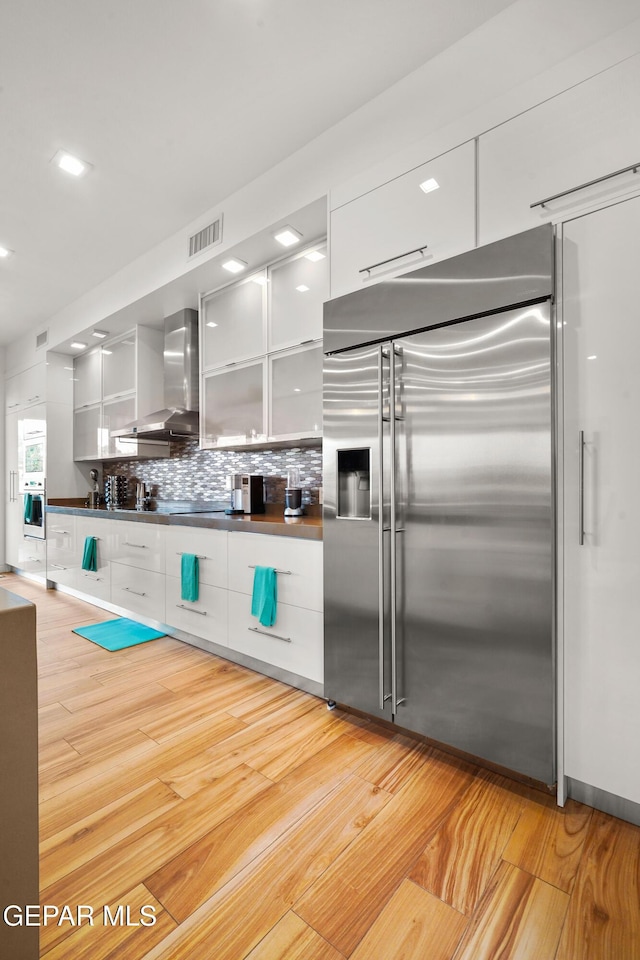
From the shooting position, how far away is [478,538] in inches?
66.8

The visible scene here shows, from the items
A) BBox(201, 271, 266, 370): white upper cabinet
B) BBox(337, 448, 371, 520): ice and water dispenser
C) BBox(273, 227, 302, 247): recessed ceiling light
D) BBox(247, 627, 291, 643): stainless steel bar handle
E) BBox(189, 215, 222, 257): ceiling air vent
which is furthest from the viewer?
BBox(201, 271, 266, 370): white upper cabinet

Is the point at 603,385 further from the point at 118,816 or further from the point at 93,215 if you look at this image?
the point at 93,215

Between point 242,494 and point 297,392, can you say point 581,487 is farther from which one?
point 242,494

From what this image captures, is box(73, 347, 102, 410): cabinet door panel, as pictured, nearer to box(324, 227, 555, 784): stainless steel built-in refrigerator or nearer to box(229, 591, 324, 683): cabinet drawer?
box(229, 591, 324, 683): cabinet drawer

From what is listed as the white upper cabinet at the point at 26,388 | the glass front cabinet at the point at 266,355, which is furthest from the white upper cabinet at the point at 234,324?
the white upper cabinet at the point at 26,388

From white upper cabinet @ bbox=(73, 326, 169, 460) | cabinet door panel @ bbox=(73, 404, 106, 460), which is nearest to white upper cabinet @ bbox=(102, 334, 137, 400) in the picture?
white upper cabinet @ bbox=(73, 326, 169, 460)

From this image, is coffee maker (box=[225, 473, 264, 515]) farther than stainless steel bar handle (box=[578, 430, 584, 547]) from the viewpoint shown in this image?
Yes

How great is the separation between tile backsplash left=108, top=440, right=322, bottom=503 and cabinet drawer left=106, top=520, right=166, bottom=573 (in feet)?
2.33

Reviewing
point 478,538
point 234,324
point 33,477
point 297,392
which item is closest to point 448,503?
point 478,538

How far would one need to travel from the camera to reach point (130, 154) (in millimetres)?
2465

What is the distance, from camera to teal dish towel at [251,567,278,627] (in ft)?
7.95

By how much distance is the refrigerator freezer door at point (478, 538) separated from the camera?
1562 mm

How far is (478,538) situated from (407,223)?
4.33 feet

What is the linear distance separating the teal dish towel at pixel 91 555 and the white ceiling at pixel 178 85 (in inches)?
95.2
